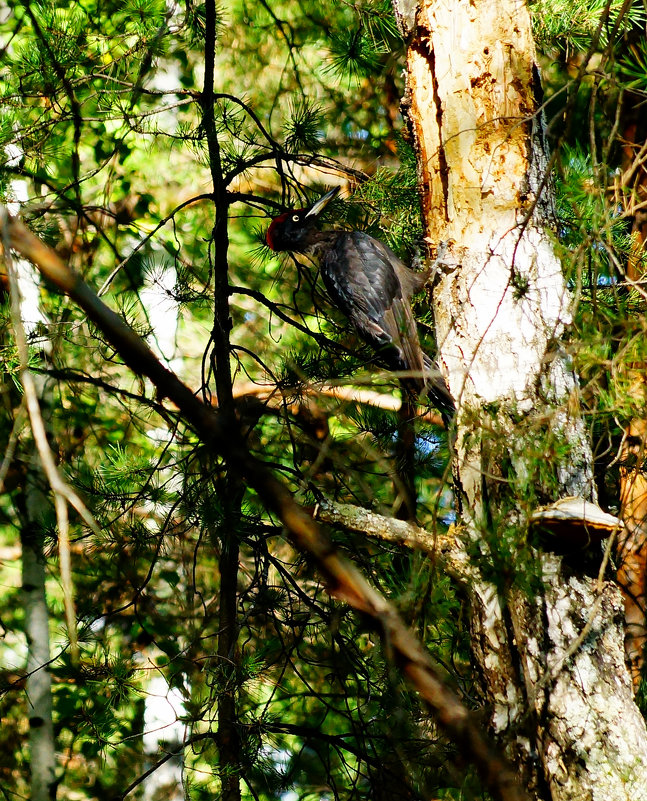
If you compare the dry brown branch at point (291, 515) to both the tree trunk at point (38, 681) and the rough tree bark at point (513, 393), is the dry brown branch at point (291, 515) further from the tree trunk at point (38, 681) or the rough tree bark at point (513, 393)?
the tree trunk at point (38, 681)

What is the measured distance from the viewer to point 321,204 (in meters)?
Answer: 3.39

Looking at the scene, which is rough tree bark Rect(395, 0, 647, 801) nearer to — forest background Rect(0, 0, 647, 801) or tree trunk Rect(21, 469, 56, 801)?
forest background Rect(0, 0, 647, 801)

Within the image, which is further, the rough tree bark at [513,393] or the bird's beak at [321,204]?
the bird's beak at [321,204]

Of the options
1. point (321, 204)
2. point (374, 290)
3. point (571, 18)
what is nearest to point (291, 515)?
point (374, 290)

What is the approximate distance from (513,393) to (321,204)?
167cm

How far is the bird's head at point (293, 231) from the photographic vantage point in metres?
3.50

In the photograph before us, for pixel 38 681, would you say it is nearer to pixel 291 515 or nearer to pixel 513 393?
pixel 513 393

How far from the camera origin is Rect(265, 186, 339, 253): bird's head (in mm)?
3500

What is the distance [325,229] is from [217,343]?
1.24 m

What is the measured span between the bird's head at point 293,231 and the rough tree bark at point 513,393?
105 centimetres

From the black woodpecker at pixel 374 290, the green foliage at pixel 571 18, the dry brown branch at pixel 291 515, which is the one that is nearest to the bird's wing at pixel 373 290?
the black woodpecker at pixel 374 290

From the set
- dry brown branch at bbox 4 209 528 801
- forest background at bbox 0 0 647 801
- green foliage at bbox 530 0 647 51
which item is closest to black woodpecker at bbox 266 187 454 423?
forest background at bbox 0 0 647 801

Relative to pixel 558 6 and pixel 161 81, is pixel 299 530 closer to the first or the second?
pixel 558 6

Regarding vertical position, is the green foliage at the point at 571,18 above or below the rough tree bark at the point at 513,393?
above
